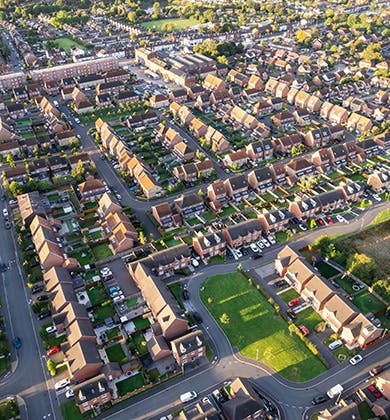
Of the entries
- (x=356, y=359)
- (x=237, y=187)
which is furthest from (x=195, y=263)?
(x=356, y=359)

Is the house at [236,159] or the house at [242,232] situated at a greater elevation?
the house at [236,159]

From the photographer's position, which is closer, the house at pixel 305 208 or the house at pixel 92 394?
the house at pixel 92 394

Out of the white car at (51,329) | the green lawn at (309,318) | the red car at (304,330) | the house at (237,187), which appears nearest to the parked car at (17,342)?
the white car at (51,329)

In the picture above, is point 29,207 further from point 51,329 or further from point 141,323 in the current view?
point 141,323

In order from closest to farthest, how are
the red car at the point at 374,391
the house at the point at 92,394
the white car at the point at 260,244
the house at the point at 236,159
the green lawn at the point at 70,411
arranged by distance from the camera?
the house at the point at 92,394 < the green lawn at the point at 70,411 < the red car at the point at 374,391 < the white car at the point at 260,244 < the house at the point at 236,159

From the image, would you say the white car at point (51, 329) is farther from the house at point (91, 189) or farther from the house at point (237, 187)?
the house at point (237, 187)

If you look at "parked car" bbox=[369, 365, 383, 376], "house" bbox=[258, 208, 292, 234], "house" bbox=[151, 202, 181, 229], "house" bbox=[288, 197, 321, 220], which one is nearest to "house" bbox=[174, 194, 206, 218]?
"house" bbox=[151, 202, 181, 229]

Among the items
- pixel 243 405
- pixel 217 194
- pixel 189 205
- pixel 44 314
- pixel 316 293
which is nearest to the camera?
pixel 243 405

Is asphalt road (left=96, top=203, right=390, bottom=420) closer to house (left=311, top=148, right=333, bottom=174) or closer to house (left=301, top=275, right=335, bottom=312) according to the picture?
house (left=301, top=275, right=335, bottom=312)
